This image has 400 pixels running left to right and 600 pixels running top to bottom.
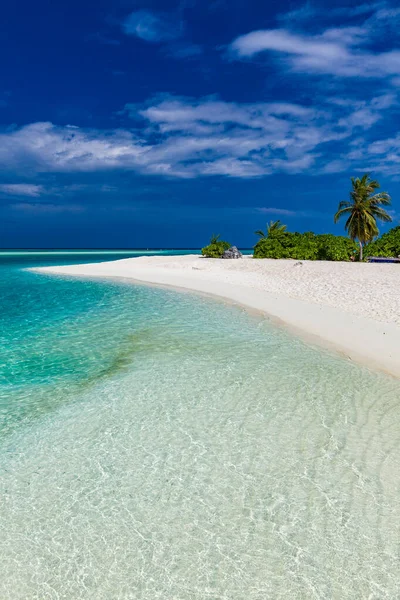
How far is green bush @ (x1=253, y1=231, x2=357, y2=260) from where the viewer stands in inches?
1736

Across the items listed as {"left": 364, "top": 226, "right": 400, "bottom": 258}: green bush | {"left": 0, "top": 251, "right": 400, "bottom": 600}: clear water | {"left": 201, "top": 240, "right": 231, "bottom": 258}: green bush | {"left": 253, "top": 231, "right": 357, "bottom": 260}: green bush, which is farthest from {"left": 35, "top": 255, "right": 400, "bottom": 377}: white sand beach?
{"left": 201, "top": 240, "right": 231, "bottom": 258}: green bush

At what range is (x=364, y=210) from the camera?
46438 mm

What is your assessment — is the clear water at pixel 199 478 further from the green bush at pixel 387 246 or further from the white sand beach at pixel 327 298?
the green bush at pixel 387 246

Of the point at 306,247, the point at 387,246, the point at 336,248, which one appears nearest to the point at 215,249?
the point at 306,247

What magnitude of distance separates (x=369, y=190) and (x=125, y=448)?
48.1 m

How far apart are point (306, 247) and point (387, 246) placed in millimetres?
8400

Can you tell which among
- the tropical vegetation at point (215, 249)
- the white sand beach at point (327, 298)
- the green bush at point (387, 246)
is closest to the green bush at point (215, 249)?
the tropical vegetation at point (215, 249)

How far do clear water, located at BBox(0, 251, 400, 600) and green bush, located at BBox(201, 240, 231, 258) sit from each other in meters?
44.6

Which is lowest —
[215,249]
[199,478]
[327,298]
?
[199,478]

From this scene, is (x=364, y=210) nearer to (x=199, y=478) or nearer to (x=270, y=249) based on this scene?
(x=270, y=249)

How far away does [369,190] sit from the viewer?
155 ft

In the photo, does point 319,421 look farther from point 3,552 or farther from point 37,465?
point 3,552

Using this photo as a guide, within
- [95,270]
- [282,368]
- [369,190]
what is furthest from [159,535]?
[369,190]

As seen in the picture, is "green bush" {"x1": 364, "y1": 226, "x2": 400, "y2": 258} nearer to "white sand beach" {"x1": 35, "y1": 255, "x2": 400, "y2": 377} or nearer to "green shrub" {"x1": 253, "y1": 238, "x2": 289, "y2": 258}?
"green shrub" {"x1": 253, "y1": 238, "x2": 289, "y2": 258}
